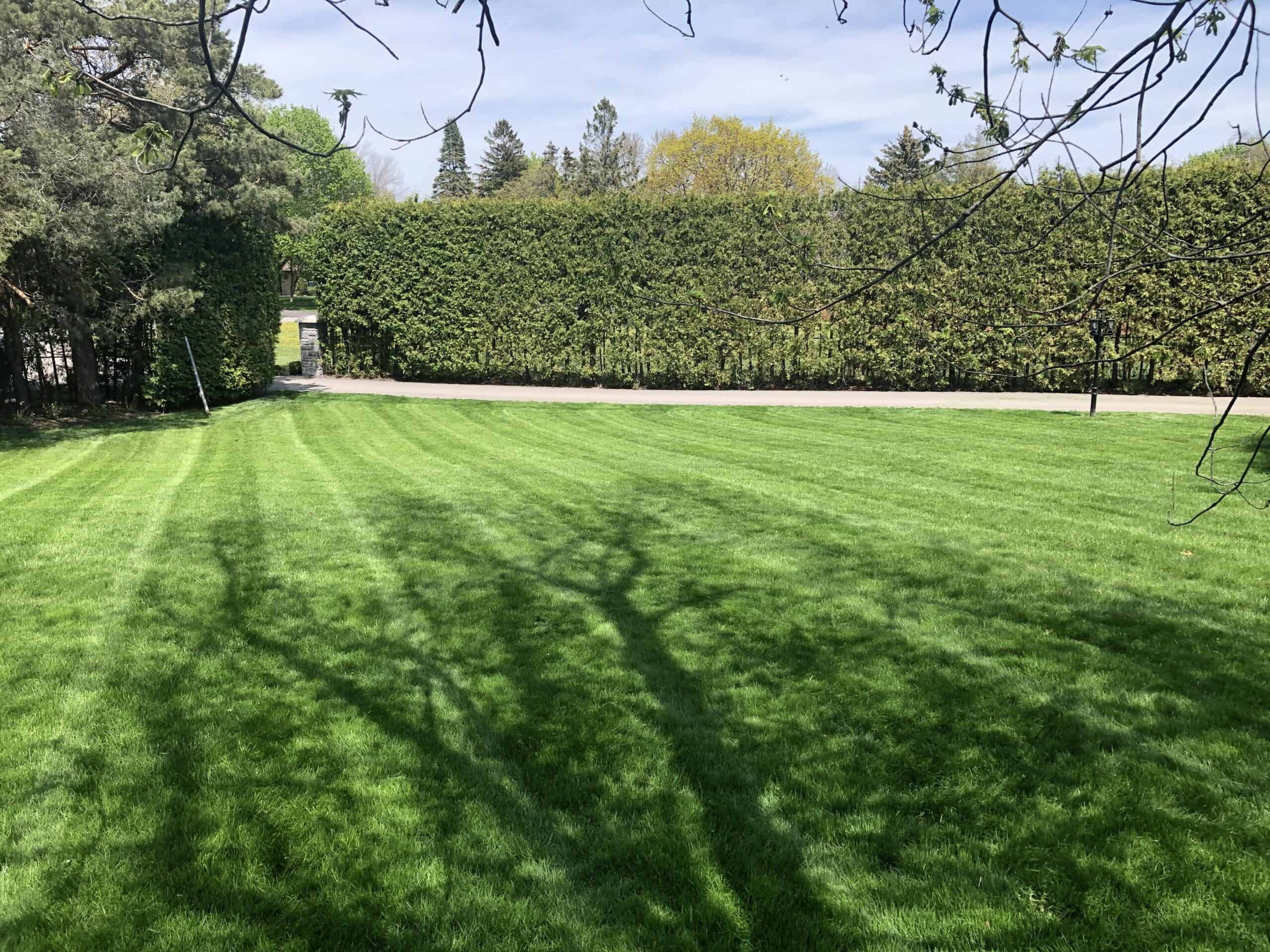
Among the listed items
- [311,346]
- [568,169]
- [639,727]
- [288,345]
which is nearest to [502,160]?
[568,169]

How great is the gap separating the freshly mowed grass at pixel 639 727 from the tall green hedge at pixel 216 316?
7.56m

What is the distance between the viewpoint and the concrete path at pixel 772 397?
12.2 m

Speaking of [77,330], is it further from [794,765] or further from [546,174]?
[546,174]

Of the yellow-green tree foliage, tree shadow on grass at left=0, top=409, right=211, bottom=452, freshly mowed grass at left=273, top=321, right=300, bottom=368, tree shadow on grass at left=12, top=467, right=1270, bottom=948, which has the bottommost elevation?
tree shadow on grass at left=12, top=467, right=1270, bottom=948

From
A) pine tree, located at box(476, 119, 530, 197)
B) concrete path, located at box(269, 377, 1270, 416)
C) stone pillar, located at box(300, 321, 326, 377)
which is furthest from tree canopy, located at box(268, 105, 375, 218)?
concrete path, located at box(269, 377, 1270, 416)

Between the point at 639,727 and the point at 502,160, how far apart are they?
60178 millimetres

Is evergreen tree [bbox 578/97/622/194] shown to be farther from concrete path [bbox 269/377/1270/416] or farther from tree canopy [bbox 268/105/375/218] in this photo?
concrete path [bbox 269/377/1270/416]

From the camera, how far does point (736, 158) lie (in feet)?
133

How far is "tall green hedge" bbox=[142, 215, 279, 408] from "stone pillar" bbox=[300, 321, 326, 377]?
2.93 meters

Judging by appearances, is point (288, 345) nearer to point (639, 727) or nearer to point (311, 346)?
point (311, 346)

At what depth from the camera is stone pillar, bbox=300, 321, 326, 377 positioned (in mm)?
18266

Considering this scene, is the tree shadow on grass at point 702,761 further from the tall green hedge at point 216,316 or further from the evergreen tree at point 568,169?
the evergreen tree at point 568,169

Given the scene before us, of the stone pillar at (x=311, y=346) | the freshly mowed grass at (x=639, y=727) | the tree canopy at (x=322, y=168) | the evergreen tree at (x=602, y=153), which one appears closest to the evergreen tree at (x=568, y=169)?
the evergreen tree at (x=602, y=153)

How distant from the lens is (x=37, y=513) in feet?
21.9
